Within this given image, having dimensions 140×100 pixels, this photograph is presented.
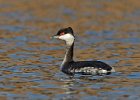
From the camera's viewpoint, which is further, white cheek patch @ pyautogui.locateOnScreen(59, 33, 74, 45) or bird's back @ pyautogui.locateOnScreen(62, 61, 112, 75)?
white cheek patch @ pyautogui.locateOnScreen(59, 33, 74, 45)

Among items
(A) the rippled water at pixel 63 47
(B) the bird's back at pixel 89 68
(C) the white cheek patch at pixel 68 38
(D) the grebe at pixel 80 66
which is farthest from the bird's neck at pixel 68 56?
(B) the bird's back at pixel 89 68

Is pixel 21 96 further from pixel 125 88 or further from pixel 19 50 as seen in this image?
pixel 19 50

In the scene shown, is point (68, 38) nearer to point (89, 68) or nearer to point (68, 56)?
point (68, 56)

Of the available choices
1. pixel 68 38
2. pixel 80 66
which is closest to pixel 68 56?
pixel 68 38

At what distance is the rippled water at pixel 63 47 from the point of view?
1477 cm

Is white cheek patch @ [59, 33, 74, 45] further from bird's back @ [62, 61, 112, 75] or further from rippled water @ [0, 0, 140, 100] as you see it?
bird's back @ [62, 61, 112, 75]

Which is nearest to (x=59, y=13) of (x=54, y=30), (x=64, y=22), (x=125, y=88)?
(x=64, y=22)

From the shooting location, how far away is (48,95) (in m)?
14.2

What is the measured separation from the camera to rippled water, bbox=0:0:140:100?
1477cm

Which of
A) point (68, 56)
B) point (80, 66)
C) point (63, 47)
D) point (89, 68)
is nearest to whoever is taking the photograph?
point (89, 68)

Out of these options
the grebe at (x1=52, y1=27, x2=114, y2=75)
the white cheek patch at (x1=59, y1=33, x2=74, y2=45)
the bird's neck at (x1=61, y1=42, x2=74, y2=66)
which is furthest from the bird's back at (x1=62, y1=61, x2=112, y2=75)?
the white cheek patch at (x1=59, y1=33, x2=74, y2=45)

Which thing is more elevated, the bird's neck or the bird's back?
the bird's neck

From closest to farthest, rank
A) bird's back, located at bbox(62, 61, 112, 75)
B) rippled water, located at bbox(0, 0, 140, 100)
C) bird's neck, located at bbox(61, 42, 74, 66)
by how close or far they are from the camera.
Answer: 1. rippled water, located at bbox(0, 0, 140, 100)
2. bird's back, located at bbox(62, 61, 112, 75)
3. bird's neck, located at bbox(61, 42, 74, 66)

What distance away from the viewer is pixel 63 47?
23.8m
